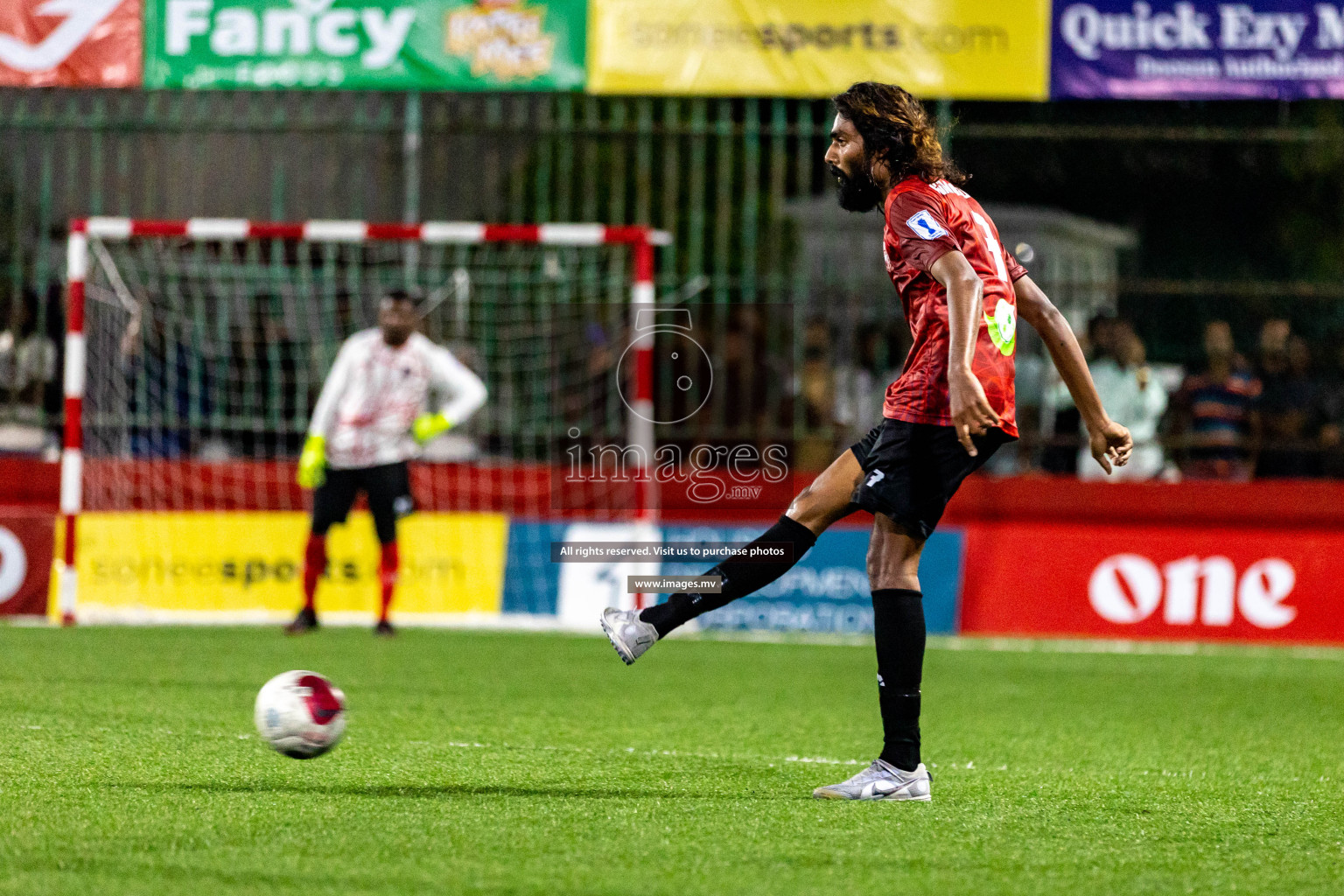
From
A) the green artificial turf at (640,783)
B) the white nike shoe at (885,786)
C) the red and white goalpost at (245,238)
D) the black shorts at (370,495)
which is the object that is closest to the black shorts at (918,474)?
the white nike shoe at (885,786)

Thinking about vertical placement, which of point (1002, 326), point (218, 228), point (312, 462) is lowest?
point (312, 462)

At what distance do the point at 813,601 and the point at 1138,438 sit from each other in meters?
2.62

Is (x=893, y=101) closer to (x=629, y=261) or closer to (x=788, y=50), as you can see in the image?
(x=788, y=50)

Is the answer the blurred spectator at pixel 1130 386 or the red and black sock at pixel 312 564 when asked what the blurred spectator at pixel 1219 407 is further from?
the red and black sock at pixel 312 564

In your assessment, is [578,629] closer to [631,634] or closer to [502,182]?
[502,182]

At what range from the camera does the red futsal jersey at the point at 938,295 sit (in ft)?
17.1

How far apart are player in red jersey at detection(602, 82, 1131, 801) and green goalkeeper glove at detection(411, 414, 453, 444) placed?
586cm

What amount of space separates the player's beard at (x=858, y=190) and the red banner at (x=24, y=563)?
8.34 metres

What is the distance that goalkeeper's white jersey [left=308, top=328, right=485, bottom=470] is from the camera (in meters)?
11.3

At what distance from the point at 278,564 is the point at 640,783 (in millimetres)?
7355

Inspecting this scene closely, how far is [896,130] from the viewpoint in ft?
17.6

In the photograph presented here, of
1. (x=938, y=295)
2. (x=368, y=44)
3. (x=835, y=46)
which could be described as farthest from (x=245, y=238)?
(x=938, y=295)

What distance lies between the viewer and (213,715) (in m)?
7.16

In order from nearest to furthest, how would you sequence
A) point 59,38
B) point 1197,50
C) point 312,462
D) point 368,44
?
point 312,462 < point 1197,50 < point 368,44 < point 59,38
